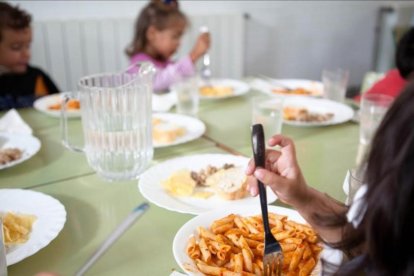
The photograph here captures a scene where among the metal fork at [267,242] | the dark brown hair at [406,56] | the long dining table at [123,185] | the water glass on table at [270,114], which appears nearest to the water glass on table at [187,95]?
the long dining table at [123,185]

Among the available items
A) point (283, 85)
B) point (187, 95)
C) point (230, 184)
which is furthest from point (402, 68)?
point (230, 184)

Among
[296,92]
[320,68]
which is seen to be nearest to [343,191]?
[296,92]

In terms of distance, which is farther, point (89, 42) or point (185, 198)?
point (89, 42)

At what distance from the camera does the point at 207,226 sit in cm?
76

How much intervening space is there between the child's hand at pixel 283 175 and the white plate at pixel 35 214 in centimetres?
34

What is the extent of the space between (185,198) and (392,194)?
492 millimetres

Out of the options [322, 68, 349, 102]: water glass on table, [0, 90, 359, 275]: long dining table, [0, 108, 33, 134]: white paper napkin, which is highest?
[322, 68, 349, 102]: water glass on table

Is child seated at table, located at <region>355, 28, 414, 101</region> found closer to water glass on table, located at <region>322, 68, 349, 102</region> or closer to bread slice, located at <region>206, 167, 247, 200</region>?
water glass on table, located at <region>322, 68, 349, 102</region>

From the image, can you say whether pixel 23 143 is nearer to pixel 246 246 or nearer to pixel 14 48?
pixel 246 246

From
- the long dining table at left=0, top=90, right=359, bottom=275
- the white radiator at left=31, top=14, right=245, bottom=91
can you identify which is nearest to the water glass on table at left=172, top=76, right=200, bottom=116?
the long dining table at left=0, top=90, right=359, bottom=275

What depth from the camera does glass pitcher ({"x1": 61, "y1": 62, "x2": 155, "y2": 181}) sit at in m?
0.96

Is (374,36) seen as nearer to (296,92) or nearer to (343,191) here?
(296,92)

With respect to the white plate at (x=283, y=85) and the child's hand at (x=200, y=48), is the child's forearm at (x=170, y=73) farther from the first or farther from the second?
the white plate at (x=283, y=85)

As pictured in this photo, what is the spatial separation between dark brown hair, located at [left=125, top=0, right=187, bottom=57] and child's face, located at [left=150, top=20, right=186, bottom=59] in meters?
0.03
